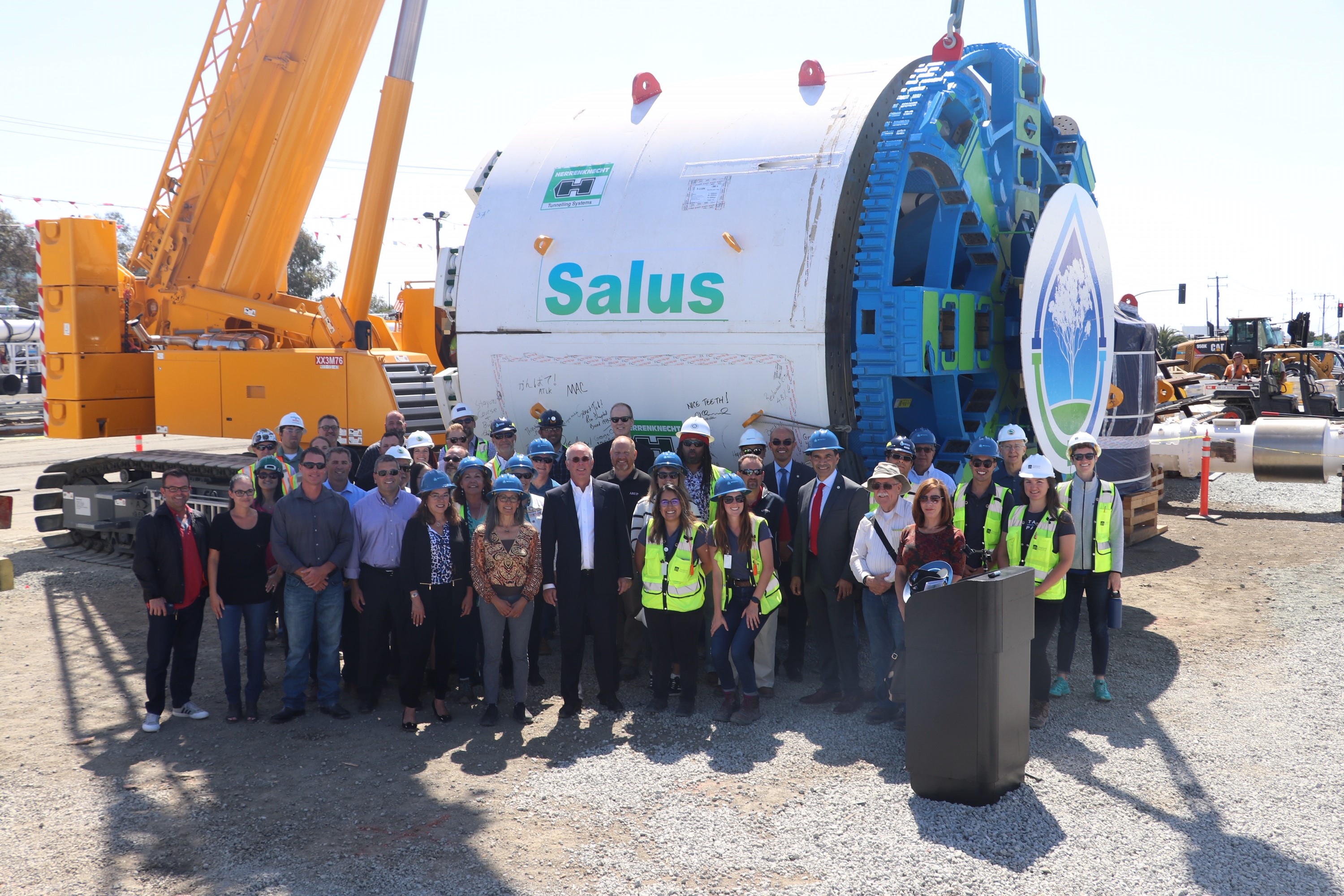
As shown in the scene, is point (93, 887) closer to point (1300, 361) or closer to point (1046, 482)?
point (1046, 482)

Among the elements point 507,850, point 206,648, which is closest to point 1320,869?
point 507,850

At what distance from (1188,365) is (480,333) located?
26.1 meters

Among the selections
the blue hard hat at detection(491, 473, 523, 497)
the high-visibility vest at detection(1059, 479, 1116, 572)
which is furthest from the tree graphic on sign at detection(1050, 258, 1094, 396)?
the blue hard hat at detection(491, 473, 523, 497)

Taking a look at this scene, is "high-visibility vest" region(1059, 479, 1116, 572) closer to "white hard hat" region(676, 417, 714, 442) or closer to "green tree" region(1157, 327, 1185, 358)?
"white hard hat" region(676, 417, 714, 442)

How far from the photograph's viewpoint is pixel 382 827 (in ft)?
17.0

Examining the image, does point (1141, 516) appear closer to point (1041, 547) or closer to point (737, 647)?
point (1041, 547)

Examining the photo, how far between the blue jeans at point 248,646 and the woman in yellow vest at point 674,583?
2528mm

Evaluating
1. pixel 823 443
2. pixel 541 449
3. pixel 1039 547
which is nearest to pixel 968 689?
pixel 1039 547

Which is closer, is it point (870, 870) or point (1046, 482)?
point (870, 870)

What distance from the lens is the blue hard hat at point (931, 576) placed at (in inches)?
225

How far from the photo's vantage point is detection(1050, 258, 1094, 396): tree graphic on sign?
28.3 ft

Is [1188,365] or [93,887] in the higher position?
[1188,365]

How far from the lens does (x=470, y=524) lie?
23.3 feet

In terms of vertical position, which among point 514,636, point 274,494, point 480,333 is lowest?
point 514,636
